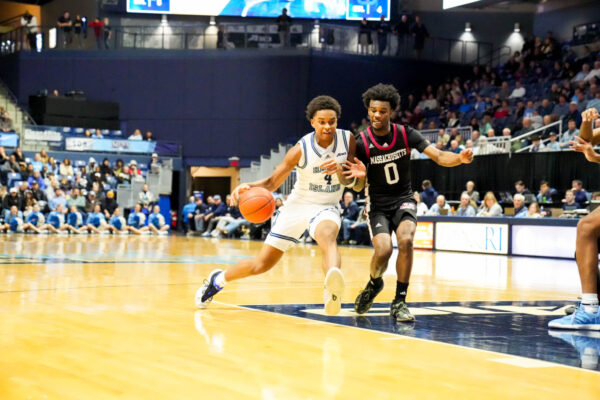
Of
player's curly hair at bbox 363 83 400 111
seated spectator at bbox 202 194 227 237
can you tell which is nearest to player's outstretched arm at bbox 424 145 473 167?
player's curly hair at bbox 363 83 400 111

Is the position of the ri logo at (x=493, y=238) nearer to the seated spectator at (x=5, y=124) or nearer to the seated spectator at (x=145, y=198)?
the seated spectator at (x=145, y=198)

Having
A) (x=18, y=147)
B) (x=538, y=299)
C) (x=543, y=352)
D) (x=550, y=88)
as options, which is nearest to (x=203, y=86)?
(x=18, y=147)

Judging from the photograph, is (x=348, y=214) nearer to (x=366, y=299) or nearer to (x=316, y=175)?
(x=366, y=299)

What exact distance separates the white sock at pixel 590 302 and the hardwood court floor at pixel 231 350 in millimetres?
705

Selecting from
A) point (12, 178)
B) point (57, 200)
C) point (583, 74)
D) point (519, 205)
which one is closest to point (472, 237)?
point (519, 205)

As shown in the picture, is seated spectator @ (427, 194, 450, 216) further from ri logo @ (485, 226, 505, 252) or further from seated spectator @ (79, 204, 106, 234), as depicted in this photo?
seated spectator @ (79, 204, 106, 234)

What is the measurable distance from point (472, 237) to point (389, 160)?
1166 cm

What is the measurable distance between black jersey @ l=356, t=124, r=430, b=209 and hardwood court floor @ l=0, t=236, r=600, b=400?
41.6 inches

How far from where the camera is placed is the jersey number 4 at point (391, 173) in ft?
23.0

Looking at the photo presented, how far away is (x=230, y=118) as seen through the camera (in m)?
34.4

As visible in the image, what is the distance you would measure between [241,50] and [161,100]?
13.2 ft

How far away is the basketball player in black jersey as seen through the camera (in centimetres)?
686

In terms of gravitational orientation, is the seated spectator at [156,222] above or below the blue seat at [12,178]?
below

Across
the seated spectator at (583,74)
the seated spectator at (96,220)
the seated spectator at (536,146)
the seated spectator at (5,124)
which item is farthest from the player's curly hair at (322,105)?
the seated spectator at (5,124)
